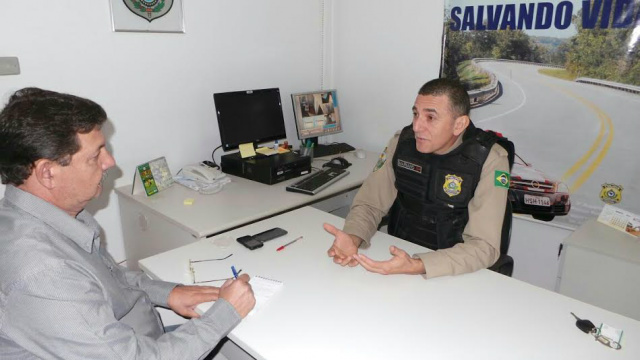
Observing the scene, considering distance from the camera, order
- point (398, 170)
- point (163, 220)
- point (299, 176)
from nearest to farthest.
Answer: point (398, 170)
point (163, 220)
point (299, 176)

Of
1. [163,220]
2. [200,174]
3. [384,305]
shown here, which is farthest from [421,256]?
[200,174]

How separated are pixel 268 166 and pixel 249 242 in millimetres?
884

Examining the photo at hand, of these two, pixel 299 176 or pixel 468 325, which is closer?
pixel 468 325

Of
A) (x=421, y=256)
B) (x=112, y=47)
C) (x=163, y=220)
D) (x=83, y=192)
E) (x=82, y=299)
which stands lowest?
(x=163, y=220)

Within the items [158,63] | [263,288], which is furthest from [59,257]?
[158,63]

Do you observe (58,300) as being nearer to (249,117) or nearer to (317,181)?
Answer: (317,181)

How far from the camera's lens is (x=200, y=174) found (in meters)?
2.52

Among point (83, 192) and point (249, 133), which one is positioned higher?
point (83, 192)

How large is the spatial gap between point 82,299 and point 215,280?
0.54 metres

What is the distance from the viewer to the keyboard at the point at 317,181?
7.90 ft

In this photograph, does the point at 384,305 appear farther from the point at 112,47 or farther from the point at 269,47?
the point at 269,47

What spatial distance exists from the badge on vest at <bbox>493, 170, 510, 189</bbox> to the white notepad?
925mm

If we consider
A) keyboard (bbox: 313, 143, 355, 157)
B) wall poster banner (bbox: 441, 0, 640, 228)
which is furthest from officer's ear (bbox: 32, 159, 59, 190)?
wall poster banner (bbox: 441, 0, 640, 228)

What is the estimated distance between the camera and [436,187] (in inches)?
72.1
